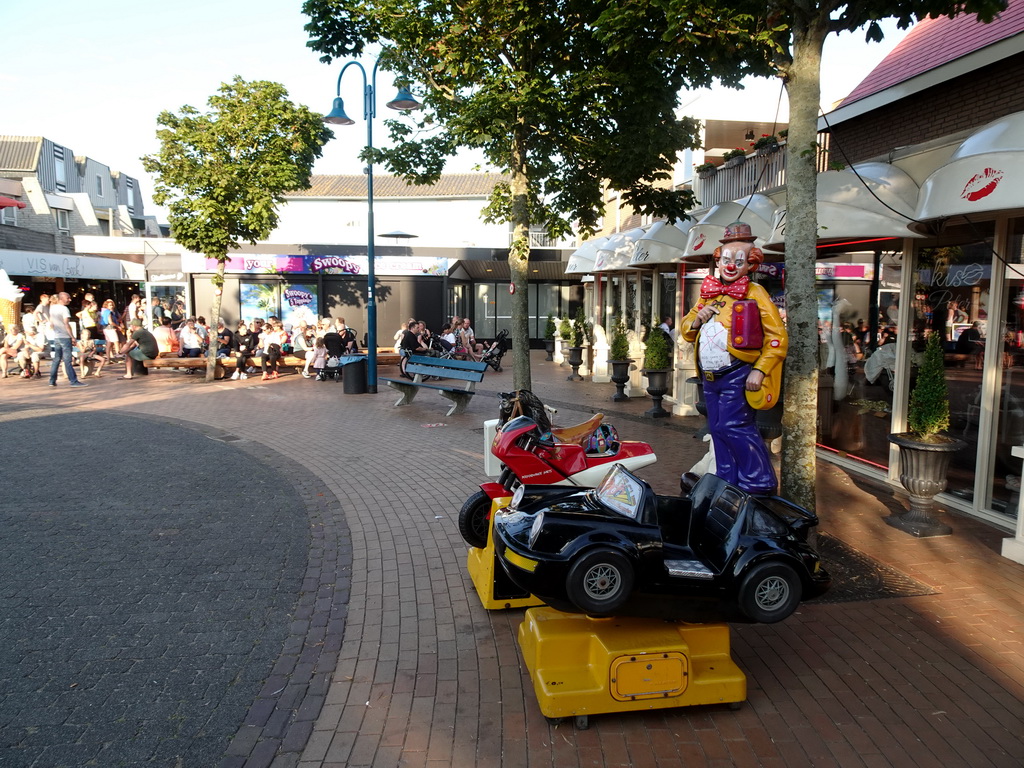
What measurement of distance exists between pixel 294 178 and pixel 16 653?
13863mm

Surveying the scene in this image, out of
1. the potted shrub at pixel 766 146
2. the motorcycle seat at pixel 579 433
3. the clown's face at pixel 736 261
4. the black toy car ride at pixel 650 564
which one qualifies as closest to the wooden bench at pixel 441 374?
the potted shrub at pixel 766 146

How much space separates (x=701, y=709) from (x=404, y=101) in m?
11.1

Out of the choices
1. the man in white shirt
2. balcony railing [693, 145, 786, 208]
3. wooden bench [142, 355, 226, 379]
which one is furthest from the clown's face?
wooden bench [142, 355, 226, 379]

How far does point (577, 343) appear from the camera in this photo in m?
18.7

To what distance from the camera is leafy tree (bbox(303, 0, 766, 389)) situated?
8.83 m

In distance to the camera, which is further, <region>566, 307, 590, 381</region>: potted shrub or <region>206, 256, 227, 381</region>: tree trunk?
<region>566, 307, 590, 381</region>: potted shrub

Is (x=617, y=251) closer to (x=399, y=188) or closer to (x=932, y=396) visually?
(x=932, y=396)

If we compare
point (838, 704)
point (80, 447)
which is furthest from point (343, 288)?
point (838, 704)

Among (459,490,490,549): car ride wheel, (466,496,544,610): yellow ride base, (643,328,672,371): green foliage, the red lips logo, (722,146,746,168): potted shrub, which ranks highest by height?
(722,146,746,168): potted shrub

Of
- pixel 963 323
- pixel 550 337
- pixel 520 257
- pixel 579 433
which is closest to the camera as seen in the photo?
pixel 579 433

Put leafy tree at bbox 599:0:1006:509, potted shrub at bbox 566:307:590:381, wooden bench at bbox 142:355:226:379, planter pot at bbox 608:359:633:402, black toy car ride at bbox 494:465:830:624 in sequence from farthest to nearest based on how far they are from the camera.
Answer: wooden bench at bbox 142:355:226:379, potted shrub at bbox 566:307:590:381, planter pot at bbox 608:359:633:402, leafy tree at bbox 599:0:1006:509, black toy car ride at bbox 494:465:830:624

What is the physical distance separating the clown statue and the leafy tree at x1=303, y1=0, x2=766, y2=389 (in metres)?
3.79

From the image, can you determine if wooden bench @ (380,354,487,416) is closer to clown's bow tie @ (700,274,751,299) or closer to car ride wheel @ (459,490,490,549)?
car ride wheel @ (459,490,490,549)

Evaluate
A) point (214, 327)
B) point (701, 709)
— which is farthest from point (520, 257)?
point (214, 327)
